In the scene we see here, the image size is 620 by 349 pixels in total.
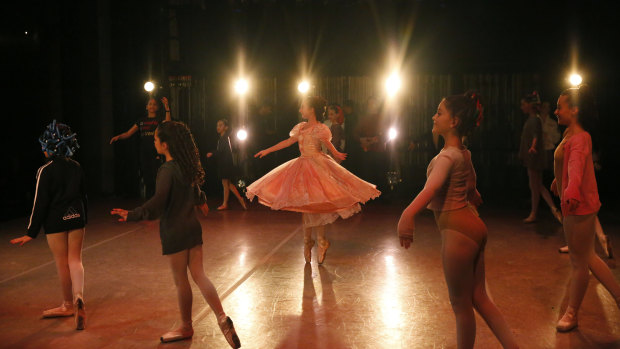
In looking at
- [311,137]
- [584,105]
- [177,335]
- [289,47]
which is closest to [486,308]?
[584,105]

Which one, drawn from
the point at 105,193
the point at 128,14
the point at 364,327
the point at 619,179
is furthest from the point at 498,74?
the point at 364,327

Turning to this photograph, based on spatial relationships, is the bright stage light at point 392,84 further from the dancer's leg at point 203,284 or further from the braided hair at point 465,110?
the braided hair at point 465,110

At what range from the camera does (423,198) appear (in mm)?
3555

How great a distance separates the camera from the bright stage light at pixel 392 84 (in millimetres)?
14586

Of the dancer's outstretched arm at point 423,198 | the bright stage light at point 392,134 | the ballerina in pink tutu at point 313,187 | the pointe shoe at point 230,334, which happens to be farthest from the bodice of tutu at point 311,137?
the bright stage light at point 392,134

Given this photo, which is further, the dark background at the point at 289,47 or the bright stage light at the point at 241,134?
the bright stage light at the point at 241,134

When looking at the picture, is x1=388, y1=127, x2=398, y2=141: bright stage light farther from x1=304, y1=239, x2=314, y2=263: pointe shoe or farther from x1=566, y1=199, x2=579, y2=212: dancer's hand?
x1=566, y1=199, x2=579, y2=212: dancer's hand

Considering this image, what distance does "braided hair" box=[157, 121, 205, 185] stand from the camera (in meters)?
4.64

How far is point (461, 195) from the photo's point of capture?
3672 mm

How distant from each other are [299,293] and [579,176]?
2.88 metres

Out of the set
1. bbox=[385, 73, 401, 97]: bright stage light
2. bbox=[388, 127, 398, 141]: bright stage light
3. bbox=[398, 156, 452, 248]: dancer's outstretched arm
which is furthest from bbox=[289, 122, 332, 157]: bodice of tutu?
bbox=[385, 73, 401, 97]: bright stage light

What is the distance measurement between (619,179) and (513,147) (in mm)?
2429

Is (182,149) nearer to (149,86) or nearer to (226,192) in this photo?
(226,192)

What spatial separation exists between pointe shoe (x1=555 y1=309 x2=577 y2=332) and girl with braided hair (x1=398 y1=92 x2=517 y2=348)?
155cm
